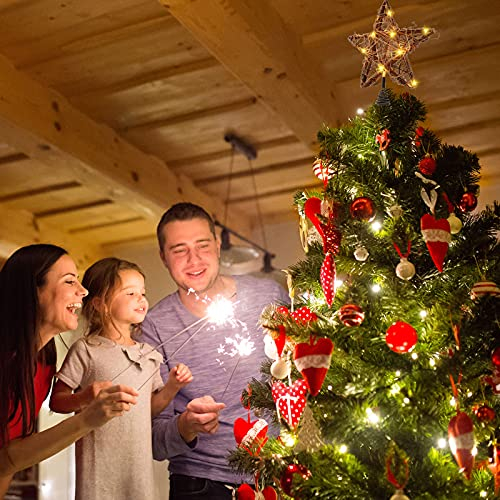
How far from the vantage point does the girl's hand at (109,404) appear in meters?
1.70

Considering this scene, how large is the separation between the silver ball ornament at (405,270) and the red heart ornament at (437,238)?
0.04 meters

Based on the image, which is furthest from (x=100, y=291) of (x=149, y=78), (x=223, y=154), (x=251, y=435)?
(x=223, y=154)

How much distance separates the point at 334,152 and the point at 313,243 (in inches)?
7.8

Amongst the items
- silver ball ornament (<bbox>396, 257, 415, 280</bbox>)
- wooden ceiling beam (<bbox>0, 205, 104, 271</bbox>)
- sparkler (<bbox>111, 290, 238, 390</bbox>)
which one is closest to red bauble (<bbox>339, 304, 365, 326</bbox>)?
silver ball ornament (<bbox>396, 257, 415, 280</bbox>)

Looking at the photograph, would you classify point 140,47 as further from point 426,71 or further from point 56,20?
point 426,71

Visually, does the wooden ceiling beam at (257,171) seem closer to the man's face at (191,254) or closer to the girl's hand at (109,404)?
the man's face at (191,254)

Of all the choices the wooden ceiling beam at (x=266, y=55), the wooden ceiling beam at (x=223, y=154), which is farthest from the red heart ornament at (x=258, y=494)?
the wooden ceiling beam at (x=223, y=154)

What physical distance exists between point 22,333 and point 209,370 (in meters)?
0.48

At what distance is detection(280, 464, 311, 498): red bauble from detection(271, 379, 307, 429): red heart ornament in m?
0.10

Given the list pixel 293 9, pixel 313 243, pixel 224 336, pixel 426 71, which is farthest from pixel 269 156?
pixel 313 243

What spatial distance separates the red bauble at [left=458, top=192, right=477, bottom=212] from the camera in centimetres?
162

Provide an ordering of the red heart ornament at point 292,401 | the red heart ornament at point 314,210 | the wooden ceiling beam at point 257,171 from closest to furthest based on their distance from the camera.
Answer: the red heart ornament at point 292,401, the red heart ornament at point 314,210, the wooden ceiling beam at point 257,171

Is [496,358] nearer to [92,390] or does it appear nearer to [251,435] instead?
[251,435]

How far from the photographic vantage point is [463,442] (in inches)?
52.3
